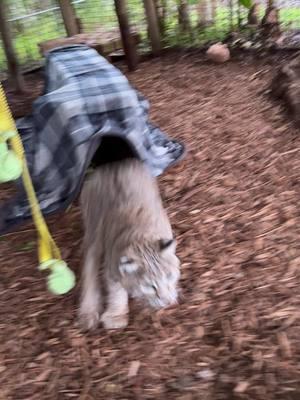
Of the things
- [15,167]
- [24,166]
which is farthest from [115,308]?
[15,167]

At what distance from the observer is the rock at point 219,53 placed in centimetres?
562

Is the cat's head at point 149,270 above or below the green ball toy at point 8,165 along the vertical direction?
below

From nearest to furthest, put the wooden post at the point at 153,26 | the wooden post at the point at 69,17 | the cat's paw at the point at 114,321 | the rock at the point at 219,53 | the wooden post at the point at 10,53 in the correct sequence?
the cat's paw at the point at 114,321, the wooden post at the point at 10,53, the rock at the point at 219,53, the wooden post at the point at 69,17, the wooden post at the point at 153,26

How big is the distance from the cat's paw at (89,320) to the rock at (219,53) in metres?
3.57

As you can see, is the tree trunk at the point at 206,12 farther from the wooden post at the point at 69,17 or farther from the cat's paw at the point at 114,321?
the cat's paw at the point at 114,321

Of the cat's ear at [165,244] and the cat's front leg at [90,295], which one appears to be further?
the cat's front leg at [90,295]

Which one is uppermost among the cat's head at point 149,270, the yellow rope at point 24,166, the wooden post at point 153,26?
the yellow rope at point 24,166

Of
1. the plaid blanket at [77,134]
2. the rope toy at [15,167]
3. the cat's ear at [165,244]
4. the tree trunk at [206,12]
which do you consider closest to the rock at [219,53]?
the tree trunk at [206,12]

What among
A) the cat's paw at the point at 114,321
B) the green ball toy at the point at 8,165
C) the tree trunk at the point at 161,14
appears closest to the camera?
the green ball toy at the point at 8,165

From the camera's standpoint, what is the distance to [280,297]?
2855 millimetres

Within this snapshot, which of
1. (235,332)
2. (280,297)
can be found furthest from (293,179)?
(235,332)

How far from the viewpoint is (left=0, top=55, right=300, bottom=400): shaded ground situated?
2562mm

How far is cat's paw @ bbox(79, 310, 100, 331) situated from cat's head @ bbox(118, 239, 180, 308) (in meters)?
0.26

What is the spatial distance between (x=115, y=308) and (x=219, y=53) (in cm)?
356
